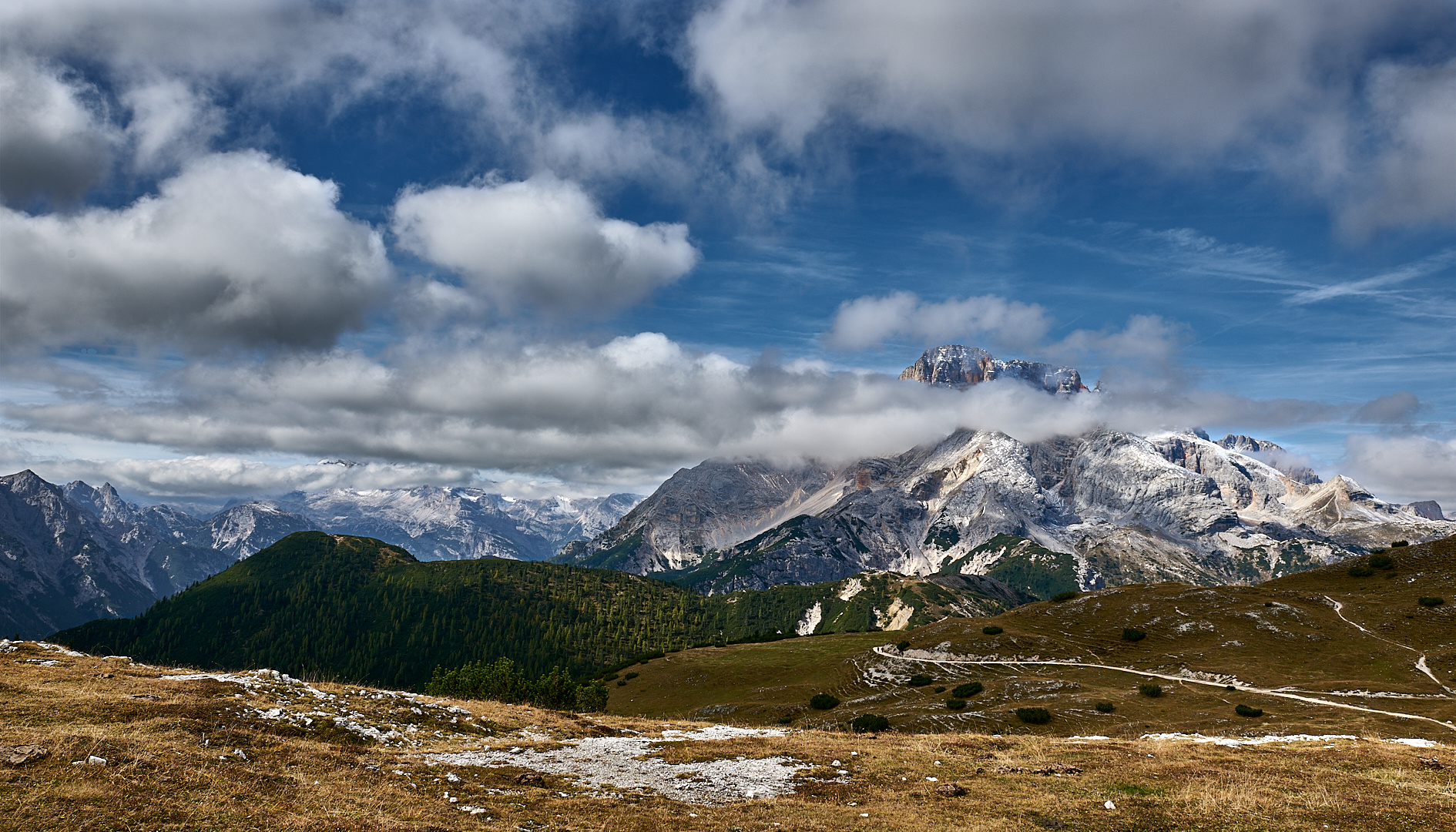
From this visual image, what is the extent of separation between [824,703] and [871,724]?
16293mm

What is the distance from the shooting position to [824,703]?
87.1 meters

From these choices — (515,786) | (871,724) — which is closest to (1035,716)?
(871,724)

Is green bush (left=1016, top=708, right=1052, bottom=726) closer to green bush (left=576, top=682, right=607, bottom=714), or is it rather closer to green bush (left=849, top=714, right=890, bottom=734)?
green bush (left=849, top=714, right=890, bottom=734)

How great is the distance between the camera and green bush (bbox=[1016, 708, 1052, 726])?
66250 mm

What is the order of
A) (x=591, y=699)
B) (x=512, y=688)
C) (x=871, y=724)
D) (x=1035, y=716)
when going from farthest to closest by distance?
1. (x=512, y=688)
2. (x=591, y=699)
3. (x=871, y=724)
4. (x=1035, y=716)

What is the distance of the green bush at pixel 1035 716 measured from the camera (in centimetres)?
6625

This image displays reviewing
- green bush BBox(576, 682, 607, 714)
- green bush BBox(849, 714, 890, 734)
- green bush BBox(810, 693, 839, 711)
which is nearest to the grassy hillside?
green bush BBox(810, 693, 839, 711)

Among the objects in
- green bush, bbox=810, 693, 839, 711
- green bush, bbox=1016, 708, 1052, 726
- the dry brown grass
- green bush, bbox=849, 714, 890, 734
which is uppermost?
the dry brown grass

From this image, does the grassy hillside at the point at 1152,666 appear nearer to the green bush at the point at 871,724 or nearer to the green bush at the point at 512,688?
the green bush at the point at 871,724

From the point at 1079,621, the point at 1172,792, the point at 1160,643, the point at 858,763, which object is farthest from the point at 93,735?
the point at 1079,621

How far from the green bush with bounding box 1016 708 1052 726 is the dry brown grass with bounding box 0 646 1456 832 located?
31.6 m

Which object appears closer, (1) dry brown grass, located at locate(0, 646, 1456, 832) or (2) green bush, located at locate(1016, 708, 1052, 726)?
(1) dry brown grass, located at locate(0, 646, 1456, 832)

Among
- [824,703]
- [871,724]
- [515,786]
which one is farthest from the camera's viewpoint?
[824,703]

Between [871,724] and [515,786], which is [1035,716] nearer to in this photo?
[871,724]
